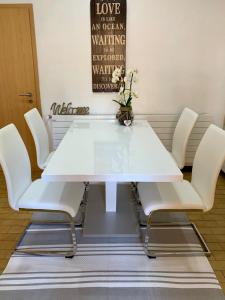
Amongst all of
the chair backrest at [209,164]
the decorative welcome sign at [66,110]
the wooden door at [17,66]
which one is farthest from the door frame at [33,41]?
the chair backrest at [209,164]

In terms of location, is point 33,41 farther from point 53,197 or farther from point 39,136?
point 53,197

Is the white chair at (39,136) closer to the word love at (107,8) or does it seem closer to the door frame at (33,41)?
the door frame at (33,41)

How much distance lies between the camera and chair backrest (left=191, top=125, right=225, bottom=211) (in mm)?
1604

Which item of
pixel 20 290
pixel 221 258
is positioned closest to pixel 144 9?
pixel 221 258

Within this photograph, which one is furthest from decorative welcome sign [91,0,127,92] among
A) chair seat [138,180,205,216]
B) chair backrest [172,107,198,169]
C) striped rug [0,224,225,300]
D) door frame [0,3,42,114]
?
striped rug [0,224,225,300]

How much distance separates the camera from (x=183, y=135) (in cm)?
243

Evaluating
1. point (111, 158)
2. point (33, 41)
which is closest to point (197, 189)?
point (111, 158)

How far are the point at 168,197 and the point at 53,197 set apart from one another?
798 mm

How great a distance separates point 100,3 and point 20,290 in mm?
2752

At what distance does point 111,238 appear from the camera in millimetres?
2018

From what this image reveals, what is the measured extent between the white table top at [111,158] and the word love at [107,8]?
1347 mm

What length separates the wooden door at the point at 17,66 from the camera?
2777 mm

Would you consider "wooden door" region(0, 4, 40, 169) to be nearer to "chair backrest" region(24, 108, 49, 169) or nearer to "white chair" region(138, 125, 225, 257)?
"chair backrest" region(24, 108, 49, 169)

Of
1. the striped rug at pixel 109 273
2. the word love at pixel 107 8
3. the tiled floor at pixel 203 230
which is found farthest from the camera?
the word love at pixel 107 8
